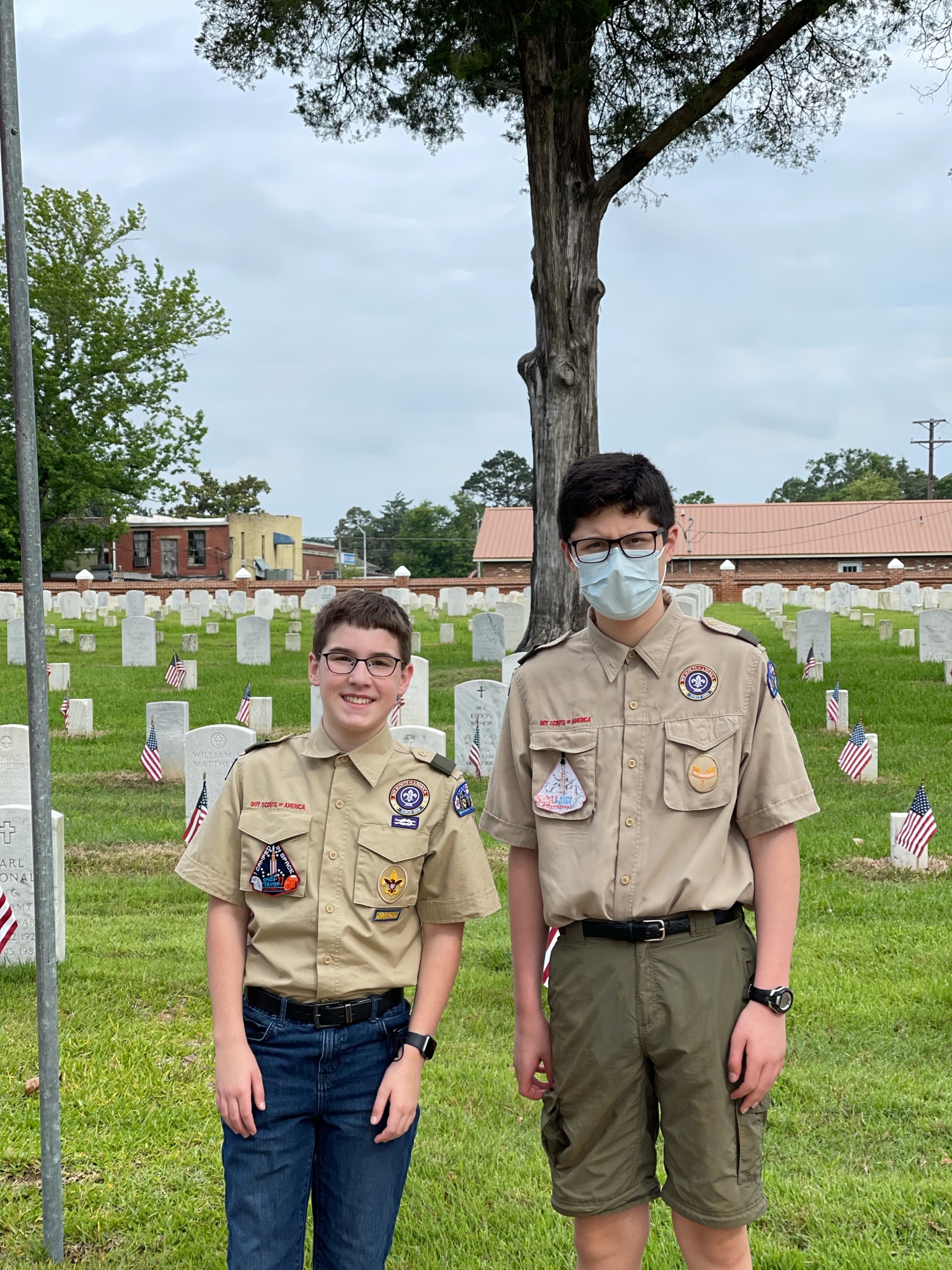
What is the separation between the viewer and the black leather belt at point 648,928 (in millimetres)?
2252

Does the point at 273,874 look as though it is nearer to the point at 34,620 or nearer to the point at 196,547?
the point at 34,620

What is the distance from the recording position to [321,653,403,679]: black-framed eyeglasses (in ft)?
7.89

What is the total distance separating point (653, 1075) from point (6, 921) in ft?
13.4

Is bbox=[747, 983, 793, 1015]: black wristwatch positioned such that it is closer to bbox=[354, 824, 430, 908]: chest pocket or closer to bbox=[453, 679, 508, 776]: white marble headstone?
bbox=[354, 824, 430, 908]: chest pocket

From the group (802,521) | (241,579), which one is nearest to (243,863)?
(241,579)

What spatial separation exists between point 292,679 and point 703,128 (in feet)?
30.6

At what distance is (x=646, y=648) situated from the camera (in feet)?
7.91

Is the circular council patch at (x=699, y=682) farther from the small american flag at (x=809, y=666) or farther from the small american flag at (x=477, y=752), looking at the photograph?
the small american flag at (x=809, y=666)

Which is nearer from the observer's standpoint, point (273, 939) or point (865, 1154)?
point (273, 939)

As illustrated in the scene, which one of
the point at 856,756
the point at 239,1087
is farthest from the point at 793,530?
the point at 239,1087

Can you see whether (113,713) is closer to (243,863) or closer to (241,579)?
(243,863)

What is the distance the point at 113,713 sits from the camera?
14070mm

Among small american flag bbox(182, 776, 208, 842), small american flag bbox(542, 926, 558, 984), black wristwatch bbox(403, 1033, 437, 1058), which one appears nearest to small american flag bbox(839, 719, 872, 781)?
small american flag bbox(182, 776, 208, 842)

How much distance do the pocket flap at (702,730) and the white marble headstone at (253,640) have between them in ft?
54.2
